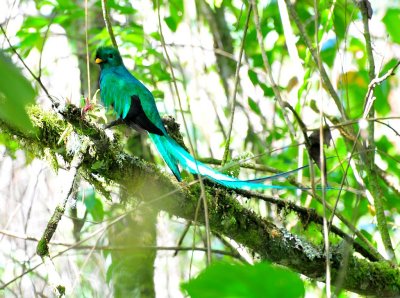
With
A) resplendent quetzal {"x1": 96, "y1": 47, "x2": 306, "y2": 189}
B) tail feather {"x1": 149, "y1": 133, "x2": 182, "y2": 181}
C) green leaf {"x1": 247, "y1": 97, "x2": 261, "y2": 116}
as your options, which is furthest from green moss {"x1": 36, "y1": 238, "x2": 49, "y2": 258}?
green leaf {"x1": 247, "y1": 97, "x2": 261, "y2": 116}

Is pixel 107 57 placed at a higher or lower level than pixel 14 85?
higher

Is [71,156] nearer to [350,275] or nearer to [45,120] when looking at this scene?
[45,120]

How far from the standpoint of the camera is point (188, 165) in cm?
230

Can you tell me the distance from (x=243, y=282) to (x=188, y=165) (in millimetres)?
1703

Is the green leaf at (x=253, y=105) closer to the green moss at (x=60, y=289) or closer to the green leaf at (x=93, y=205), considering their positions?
the green leaf at (x=93, y=205)

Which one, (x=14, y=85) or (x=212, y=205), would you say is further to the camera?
(x=212, y=205)

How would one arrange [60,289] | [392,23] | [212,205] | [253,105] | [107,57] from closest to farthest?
[60,289], [212,205], [392,23], [107,57], [253,105]

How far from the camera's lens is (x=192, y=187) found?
79.0 inches

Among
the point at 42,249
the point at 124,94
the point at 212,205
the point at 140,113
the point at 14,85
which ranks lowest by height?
the point at 14,85

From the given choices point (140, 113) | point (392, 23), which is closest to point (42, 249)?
point (140, 113)

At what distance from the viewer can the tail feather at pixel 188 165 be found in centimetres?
211

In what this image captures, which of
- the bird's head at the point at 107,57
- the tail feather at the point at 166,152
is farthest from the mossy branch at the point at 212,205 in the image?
the bird's head at the point at 107,57

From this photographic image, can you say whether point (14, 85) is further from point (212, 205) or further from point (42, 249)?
point (212, 205)

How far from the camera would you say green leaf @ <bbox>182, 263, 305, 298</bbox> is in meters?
0.59
